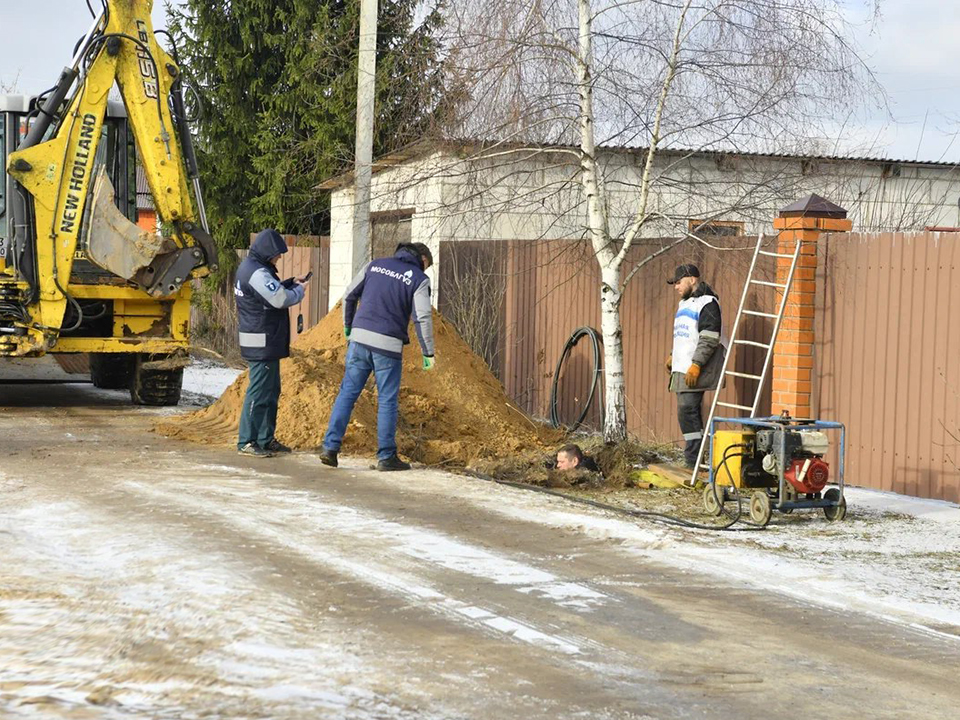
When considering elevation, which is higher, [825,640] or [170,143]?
[170,143]

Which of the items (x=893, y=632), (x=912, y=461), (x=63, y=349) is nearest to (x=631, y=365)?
(x=912, y=461)

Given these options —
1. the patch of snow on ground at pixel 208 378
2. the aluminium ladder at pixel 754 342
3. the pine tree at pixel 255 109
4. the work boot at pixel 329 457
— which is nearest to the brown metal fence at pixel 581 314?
the aluminium ladder at pixel 754 342

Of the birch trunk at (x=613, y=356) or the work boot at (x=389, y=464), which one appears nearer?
the work boot at (x=389, y=464)

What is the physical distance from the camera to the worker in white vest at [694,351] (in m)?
11.0

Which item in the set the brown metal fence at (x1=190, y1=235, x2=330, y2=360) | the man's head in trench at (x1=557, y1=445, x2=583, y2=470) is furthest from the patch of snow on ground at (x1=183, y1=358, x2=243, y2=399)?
the man's head in trench at (x1=557, y1=445, x2=583, y2=470)

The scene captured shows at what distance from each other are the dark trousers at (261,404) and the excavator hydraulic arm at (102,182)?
3571 mm

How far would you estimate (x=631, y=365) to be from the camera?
1377 centimetres

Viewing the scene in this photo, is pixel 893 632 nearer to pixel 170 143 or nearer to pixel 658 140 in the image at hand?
pixel 658 140

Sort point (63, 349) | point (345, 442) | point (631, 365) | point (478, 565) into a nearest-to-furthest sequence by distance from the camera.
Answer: point (478, 565) < point (345, 442) < point (631, 365) < point (63, 349)

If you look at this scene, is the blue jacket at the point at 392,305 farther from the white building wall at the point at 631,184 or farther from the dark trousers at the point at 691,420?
the dark trousers at the point at 691,420

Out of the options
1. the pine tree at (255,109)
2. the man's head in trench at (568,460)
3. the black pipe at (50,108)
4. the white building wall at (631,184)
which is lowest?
the man's head in trench at (568,460)

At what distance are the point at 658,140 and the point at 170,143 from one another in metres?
Answer: 6.20

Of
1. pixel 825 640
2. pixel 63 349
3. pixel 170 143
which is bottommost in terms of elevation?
pixel 825 640

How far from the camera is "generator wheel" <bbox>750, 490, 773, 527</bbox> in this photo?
8930 millimetres
